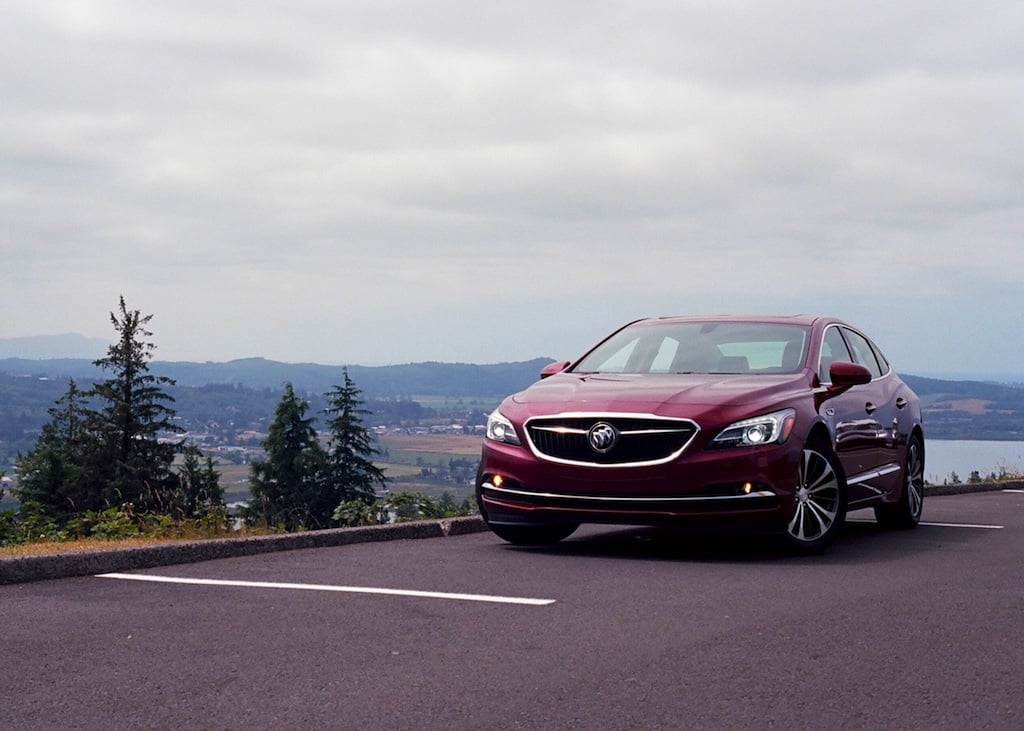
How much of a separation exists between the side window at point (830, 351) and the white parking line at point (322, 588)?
150 inches

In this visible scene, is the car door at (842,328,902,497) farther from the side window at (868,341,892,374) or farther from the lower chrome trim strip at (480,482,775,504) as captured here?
the lower chrome trim strip at (480,482,775,504)

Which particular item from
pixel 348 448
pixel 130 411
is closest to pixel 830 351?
pixel 130 411

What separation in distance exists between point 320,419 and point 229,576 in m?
73.7

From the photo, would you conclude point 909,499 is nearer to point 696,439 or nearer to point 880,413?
→ point 880,413

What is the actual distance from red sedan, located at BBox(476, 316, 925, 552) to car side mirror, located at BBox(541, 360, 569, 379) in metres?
0.01

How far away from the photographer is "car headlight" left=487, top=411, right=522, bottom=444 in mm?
9531

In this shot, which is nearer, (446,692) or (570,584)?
(446,692)

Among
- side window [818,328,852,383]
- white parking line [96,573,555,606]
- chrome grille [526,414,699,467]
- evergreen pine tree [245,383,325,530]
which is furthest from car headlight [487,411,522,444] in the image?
evergreen pine tree [245,383,325,530]

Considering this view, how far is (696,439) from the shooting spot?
8.93 metres

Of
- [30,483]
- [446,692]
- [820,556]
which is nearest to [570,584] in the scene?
[820,556]

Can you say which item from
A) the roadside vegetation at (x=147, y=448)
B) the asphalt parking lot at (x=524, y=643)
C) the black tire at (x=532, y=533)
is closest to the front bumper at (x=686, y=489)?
the asphalt parking lot at (x=524, y=643)

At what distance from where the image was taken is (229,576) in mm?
8258

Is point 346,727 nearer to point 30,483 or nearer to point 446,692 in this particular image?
point 446,692

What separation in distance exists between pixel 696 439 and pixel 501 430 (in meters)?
1.43
